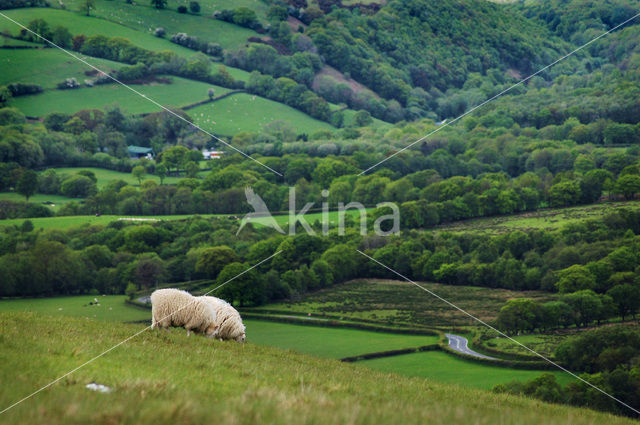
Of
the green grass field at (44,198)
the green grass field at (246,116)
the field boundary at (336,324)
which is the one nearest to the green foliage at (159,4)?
the green grass field at (246,116)

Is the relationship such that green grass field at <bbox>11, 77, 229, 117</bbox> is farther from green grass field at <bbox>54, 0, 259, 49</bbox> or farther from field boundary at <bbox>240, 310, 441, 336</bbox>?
field boundary at <bbox>240, 310, 441, 336</bbox>

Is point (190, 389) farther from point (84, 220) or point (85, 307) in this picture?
point (84, 220)

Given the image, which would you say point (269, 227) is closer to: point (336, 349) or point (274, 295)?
point (274, 295)

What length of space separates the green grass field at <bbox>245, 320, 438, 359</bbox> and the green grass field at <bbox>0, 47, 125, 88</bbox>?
339 ft

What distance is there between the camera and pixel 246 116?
506 feet

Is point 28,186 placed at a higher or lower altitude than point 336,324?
higher

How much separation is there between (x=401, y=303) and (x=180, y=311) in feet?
203

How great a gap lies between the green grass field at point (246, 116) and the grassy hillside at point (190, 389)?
439 feet

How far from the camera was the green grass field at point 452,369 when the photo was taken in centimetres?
4434

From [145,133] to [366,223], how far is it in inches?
2675

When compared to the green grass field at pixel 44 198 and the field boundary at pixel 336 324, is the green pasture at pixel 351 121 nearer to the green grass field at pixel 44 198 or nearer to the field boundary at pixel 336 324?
the green grass field at pixel 44 198

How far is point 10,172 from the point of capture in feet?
401

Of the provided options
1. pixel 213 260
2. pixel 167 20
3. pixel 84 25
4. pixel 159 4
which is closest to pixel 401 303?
pixel 213 260

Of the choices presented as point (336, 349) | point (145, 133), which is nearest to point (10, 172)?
point (145, 133)
